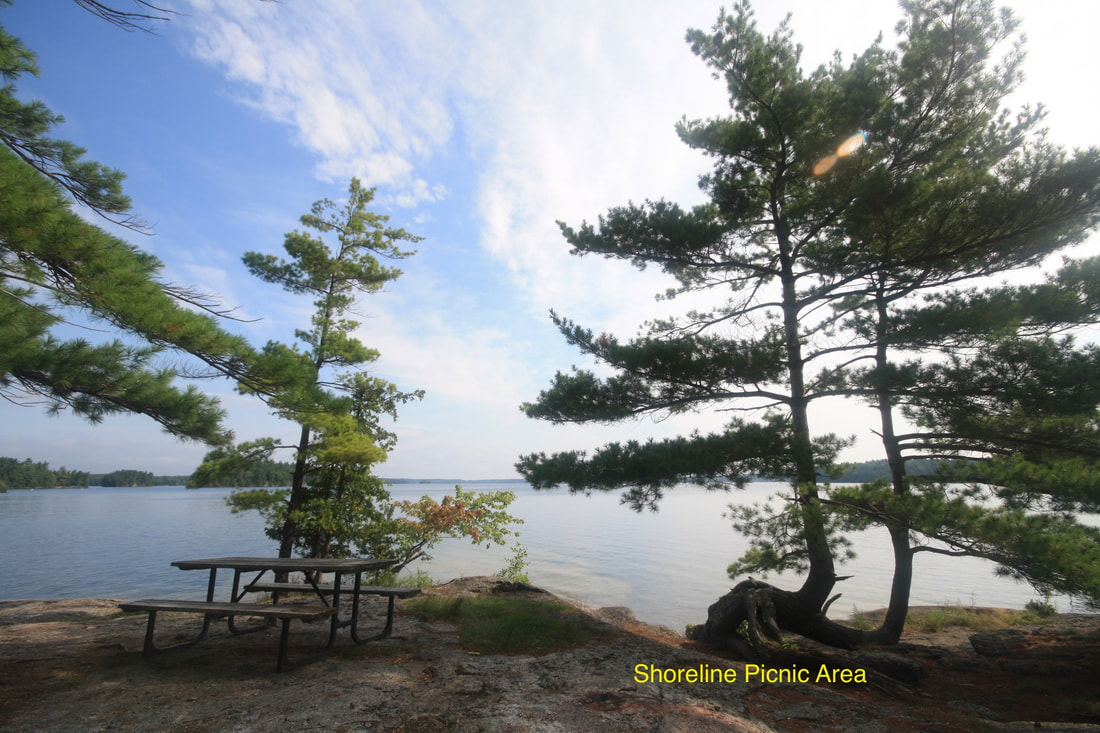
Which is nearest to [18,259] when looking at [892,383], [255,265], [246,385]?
[246,385]

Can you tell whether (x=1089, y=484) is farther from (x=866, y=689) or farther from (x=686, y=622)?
(x=686, y=622)

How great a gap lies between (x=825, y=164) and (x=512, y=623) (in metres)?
7.16

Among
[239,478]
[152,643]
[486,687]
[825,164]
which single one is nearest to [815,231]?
[825,164]

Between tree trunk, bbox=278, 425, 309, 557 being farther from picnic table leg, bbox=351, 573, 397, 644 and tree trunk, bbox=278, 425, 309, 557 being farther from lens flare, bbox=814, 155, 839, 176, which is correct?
lens flare, bbox=814, 155, 839, 176

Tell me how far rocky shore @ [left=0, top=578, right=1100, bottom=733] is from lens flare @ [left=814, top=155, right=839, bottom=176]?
5984mm

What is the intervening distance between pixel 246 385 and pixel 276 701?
9.28ft

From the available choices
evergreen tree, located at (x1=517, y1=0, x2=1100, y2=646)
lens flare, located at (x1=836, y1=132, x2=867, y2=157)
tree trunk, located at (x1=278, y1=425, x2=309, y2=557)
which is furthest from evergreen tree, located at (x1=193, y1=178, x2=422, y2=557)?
lens flare, located at (x1=836, y1=132, x2=867, y2=157)

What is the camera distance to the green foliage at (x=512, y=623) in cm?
503

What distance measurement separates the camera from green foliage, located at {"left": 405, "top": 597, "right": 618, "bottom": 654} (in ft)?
16.5

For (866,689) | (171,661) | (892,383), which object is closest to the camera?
(171,661)

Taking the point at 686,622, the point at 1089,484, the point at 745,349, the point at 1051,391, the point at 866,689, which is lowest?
the point at 686,622

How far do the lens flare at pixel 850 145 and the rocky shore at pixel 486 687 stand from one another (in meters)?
6.15

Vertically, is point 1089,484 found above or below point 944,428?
below

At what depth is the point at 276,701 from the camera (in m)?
3.29
